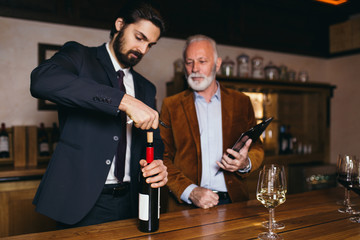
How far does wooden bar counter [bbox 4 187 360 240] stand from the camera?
1.13 metres

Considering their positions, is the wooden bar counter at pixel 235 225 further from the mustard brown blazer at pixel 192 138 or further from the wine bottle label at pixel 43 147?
the wine bottle label at pixel 43 147

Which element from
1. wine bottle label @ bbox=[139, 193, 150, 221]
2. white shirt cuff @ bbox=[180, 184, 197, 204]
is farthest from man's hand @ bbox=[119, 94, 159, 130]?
white shirt cuff @ bbox=[180, 184, 197, 204]

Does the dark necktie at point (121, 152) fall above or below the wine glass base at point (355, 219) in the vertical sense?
above

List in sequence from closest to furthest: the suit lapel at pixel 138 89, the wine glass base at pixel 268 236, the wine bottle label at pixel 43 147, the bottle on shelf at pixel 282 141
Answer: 1. the wine glass base at pixel 268 236
2. the suit lapel at pixel 138 89
3. the wine bottle label at pixel 43 147
4. the bottle on shelf at pixel 282 141

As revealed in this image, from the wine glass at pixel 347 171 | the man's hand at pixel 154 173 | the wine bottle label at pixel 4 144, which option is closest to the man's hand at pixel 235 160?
the wine glass at pixel 347 171

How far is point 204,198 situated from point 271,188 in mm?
562

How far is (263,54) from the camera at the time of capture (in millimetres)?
4617

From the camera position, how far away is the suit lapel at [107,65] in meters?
1.61

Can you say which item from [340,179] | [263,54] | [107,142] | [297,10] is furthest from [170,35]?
[340,179]

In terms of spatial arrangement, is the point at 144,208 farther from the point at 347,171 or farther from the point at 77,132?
the point at 347,171

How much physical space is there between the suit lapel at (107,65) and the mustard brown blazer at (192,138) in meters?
0.64

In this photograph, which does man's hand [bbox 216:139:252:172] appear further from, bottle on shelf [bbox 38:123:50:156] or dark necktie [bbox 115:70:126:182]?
bottle on shelf [bbox 38:123:50:156]

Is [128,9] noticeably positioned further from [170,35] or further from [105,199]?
[170,35]

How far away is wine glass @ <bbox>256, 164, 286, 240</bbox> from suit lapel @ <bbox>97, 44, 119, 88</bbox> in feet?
2.95
